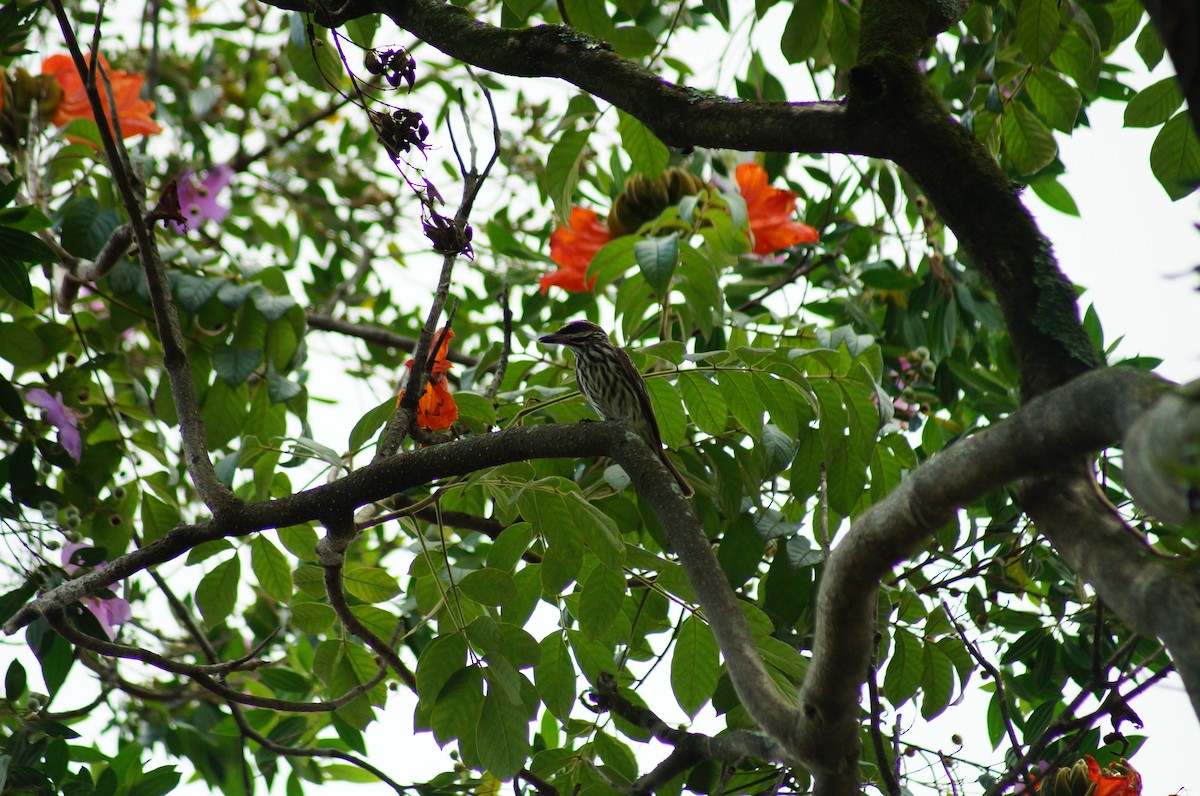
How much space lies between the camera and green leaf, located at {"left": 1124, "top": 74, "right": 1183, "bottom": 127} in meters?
2.62

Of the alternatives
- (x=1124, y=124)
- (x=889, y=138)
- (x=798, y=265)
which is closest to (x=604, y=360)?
(x=798, y=265)

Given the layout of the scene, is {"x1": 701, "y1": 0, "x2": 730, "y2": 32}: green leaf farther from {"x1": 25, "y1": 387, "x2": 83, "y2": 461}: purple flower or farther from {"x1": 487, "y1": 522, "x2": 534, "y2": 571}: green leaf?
{"x1": 25, "y1": 387, "x2": 83, "y2": 461}: purple flower

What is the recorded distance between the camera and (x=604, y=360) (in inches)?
180

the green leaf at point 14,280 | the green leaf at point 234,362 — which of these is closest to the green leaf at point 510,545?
the green leaf at point 234,362

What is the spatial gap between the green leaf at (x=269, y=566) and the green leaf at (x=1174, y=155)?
8.16 feet

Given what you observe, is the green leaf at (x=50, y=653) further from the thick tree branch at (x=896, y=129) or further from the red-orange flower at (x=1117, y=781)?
the red-orange flower at (x=1117, y=781)

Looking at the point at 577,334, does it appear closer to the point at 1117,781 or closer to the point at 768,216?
the point at 768,216

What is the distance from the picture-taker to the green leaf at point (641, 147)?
306cm

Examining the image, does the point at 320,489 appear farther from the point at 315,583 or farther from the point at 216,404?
the point at 216,404

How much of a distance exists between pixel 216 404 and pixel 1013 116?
2.58 metres

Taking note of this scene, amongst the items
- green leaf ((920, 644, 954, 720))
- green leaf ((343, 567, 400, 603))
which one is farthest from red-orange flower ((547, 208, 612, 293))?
green leaf ((920, 644, 954, 720))

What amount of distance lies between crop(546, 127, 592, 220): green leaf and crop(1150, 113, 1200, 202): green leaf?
4.77 ft

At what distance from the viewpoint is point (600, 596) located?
248cm

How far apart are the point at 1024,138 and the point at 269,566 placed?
241 cm
